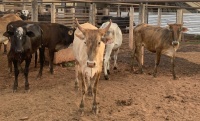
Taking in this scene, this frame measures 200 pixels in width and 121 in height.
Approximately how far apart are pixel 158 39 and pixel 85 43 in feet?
13.0

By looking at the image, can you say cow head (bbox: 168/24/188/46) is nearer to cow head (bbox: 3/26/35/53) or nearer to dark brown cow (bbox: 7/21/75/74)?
dark brown cow (bbox: 7/21/75/74)

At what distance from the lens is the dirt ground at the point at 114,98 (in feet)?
19.6

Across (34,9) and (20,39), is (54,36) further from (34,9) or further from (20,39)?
(20,39)

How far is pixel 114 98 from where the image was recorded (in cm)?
707

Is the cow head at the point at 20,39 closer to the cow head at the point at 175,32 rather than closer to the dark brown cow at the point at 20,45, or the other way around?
the dark brown cow at the point at 20,45

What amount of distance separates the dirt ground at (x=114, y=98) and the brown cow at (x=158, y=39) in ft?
2.28

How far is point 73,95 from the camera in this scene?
7.30 metres

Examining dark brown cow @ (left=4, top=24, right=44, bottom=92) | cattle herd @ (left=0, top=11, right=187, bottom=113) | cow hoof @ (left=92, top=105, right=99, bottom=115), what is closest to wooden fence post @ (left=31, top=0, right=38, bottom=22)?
cattle herd @ (left=0, top=11, right=187, bottom=113)

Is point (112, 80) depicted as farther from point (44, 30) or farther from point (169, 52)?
point (44, 30)

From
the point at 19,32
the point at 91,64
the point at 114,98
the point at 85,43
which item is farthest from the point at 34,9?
the point at 91,64

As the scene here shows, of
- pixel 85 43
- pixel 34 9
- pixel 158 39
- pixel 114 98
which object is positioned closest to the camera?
pixel 85 43

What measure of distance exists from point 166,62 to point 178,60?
0.63 m

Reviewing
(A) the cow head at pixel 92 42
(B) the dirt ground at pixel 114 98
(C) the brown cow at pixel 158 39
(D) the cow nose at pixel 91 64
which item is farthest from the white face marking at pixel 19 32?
(C) the brown cow at pixel 158 39

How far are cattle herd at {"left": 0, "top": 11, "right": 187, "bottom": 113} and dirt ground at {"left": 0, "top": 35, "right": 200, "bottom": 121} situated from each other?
0.31 m
